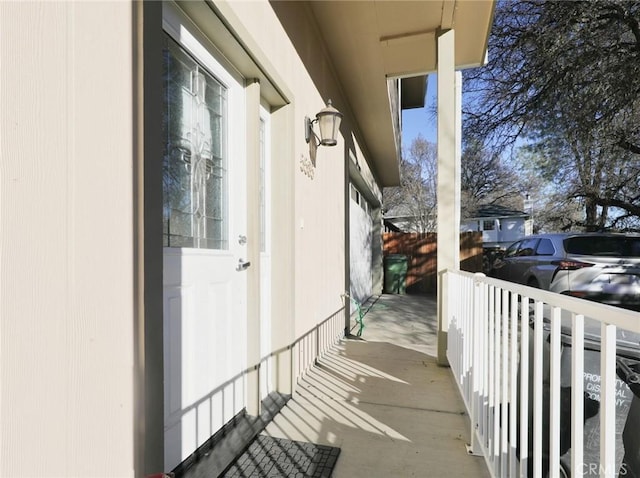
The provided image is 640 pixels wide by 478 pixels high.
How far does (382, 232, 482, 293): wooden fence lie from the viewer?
9402 mm

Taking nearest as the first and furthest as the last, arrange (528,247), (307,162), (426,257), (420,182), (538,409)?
(538,409)
(307,162)
(528,247)
(426,257)
(420,182)

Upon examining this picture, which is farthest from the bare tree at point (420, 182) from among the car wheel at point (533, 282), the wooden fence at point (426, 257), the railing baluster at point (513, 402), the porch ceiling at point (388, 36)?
the railing baluster at point (513, 402)

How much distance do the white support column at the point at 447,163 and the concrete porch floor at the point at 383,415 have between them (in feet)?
2.28

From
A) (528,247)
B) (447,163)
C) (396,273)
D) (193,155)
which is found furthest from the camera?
(396,273)

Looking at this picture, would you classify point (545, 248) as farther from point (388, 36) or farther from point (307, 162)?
point (307, 162)

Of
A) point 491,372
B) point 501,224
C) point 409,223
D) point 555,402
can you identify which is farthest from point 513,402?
point 501,224

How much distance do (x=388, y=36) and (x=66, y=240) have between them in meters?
3.53

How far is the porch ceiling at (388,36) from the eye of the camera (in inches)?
119

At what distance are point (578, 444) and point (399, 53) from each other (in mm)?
3957

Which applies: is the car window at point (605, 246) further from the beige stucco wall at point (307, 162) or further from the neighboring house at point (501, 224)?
the neighboring house at point (501, 224)

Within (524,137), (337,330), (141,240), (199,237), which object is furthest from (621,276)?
(524,137)

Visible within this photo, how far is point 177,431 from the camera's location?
153 cm

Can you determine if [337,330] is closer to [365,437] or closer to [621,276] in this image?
[365,437]

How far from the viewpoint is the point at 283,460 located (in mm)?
1781
